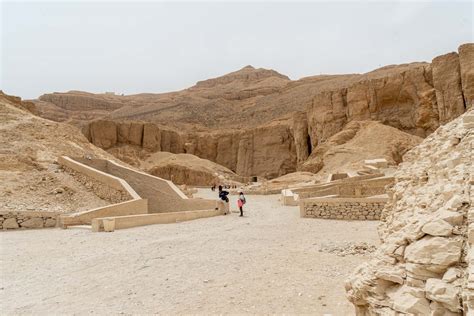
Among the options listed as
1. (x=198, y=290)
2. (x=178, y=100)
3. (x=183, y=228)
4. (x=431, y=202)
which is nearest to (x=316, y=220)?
(x=183, y=228)

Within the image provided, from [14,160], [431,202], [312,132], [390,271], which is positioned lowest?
[390,271]

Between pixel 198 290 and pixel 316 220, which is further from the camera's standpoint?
pixel 316 220

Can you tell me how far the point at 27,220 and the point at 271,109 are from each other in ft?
246

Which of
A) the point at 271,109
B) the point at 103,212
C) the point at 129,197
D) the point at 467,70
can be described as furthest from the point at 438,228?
the point at 271,109

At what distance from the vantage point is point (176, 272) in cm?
625

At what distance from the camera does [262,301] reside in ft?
15.9

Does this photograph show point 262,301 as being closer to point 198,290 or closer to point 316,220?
point 198,290

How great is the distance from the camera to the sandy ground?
4785mm

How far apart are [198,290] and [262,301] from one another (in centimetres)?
102

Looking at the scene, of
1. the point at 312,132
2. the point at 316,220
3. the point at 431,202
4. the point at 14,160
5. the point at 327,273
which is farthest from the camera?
the point at 312,132

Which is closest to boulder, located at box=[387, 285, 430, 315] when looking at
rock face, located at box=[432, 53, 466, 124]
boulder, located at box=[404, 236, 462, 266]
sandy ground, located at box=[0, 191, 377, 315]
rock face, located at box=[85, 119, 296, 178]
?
boulder, located at box=[404, 236, 462, 266]

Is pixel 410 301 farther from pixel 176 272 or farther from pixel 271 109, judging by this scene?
pixel 271 109

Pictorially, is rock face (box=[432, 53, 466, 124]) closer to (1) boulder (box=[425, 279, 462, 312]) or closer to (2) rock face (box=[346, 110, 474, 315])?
(2) rock face (box=[346, 110, 474, 315])

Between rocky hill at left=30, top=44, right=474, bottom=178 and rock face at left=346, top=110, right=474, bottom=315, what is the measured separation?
30216 millimetres
